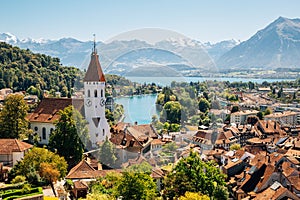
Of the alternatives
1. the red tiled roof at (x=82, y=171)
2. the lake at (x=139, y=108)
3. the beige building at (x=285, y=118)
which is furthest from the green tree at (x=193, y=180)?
the beige building at (x=285, y=118)

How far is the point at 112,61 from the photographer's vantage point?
5758mm

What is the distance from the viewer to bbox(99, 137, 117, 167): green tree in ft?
25.7

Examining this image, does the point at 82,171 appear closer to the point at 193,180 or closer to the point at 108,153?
the point at 193,180

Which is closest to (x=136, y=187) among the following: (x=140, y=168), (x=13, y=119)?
(x=140, y=168)

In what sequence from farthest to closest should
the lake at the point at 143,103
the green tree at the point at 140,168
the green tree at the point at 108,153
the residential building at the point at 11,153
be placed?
the residential building at the point at 11,153
the green tree at the point at 108,153
the green tree at the point at 140,168
the lake at the point at 143,103

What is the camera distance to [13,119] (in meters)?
16.3

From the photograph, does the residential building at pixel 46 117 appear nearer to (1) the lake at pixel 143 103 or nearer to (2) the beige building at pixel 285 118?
(1) the lake at pixel 143 103

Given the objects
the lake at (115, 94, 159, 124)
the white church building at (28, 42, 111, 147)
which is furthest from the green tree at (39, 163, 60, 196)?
the lake at (115, 94, 159, 124)

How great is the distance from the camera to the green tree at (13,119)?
16266mm

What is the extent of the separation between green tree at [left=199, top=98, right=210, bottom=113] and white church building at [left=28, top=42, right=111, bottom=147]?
175 centimetres

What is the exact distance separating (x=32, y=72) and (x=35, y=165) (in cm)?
3274

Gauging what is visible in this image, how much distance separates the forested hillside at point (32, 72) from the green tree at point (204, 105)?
104 feet

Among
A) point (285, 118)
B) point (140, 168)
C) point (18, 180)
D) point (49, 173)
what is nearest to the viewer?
point (140, 168)

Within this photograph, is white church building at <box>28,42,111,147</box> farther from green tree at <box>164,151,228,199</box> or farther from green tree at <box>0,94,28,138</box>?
green tree at <box>164,151,228,199</box>
